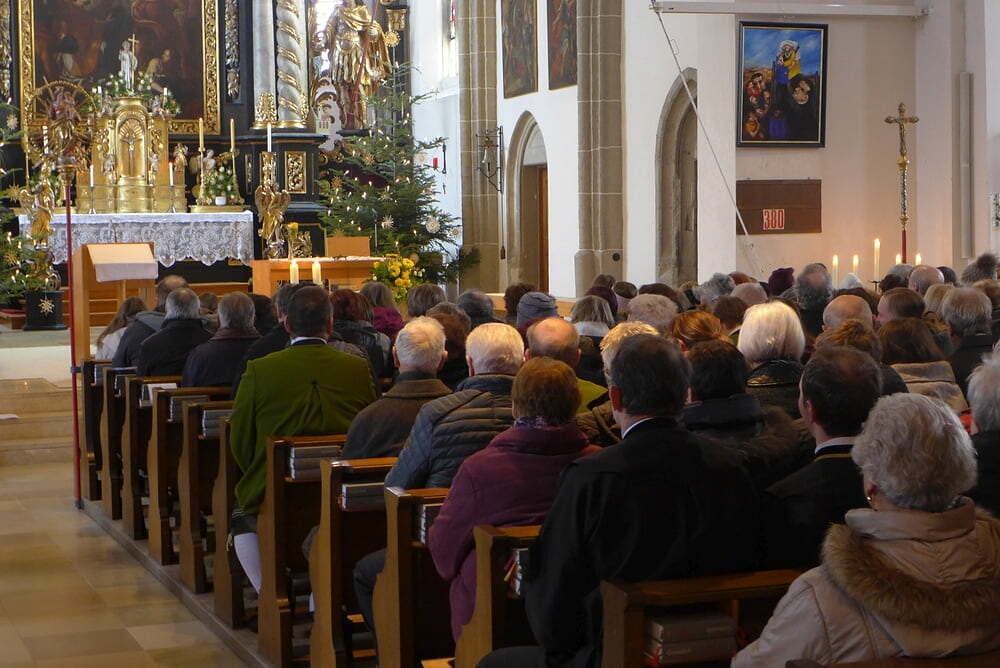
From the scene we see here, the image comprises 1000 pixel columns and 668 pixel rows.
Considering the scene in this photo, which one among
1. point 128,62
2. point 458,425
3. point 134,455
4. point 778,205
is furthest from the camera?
point 128,62

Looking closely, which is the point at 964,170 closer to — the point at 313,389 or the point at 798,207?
the point at 798,207

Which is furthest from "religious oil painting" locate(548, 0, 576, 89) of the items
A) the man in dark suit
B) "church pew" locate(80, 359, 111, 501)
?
the man in dark suit

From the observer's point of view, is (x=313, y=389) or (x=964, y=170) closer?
(x=313, y=389)

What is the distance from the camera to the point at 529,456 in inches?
143

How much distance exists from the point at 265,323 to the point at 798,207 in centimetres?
578

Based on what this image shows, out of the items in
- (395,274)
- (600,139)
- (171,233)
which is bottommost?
(395,274)

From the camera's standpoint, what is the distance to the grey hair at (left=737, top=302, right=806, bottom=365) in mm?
4730

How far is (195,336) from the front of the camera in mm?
7570

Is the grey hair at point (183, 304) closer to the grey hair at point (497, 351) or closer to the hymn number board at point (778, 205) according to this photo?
the grey hair at point (497, 351)

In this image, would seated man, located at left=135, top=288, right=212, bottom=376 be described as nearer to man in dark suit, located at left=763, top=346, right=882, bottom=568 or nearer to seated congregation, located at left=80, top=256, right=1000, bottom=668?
seated congregation, located at left=80, top=256, right=1000, bottom=668

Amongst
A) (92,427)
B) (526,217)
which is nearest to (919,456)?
(92,427)

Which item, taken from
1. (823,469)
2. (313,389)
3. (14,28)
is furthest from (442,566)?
(14,28)

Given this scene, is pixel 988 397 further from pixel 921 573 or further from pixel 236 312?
pixel 236 312

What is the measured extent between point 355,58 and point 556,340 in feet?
52.5
